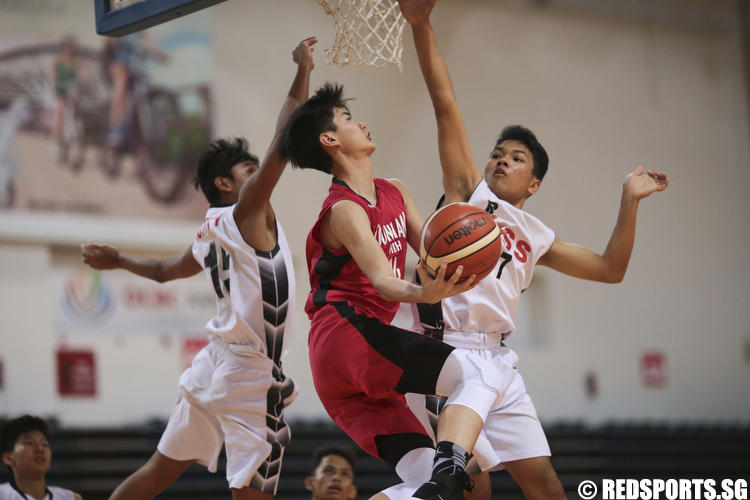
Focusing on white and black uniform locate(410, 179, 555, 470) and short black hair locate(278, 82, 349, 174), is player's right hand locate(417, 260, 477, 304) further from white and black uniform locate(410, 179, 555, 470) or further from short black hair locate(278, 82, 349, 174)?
white and black uniform locate(410, 179, 555, 470)

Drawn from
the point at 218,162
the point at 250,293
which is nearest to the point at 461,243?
the point at 250,293

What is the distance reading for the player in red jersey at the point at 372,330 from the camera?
8.61 ft

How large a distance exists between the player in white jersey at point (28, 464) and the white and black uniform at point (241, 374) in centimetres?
105

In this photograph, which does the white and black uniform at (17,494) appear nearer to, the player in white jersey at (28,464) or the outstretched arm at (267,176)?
the player in white jersey at (28,464)

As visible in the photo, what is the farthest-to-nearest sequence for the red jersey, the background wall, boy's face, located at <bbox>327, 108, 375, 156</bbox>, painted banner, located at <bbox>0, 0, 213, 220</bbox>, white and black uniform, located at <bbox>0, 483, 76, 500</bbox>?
the background wall
painted banner, located at <bbox>0, 0, 213, 220</bbox>
white and black uniform, located at <bbox>0, 483, 76, 500</bbox>
boy's face, located at <bbox>327, 108, 375, 156</bbox>
the red jersey

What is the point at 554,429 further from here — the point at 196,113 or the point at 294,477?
the point at 196,113

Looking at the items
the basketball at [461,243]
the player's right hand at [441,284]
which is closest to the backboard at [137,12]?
the basketball at [461,243]

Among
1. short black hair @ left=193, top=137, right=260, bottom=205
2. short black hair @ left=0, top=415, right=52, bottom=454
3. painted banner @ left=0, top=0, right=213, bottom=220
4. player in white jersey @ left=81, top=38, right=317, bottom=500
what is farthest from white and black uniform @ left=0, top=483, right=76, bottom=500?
painted banner @ left=0, top=0, right=213, bottom=220

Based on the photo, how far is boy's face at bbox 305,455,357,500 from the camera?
4746 mm

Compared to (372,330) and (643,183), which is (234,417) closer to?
(372,330)

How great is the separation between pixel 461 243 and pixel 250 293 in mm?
1668

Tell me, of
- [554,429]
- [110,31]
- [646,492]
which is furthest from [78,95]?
[646,492]

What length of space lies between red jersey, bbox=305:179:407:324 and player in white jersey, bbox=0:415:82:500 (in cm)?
246

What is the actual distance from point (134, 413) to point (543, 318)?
216 inches
